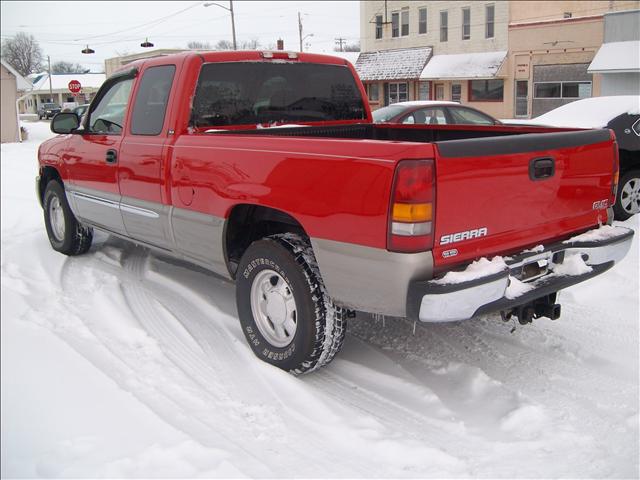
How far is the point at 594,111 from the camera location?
367 inches

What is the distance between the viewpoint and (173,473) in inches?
112

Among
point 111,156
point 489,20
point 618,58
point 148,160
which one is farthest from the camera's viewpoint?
A: point 489,20

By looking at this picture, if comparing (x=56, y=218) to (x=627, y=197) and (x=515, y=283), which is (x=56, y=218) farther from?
(x=627, y=197)

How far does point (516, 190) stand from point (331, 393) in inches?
61.7

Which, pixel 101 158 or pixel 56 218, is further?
pixel 56 218

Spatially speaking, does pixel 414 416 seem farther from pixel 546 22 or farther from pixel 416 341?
pixel 546 22

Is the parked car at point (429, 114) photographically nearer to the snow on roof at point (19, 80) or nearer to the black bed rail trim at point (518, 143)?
the black bed rail trim at point (518, 143)

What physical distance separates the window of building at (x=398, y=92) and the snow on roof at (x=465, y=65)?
101 inches

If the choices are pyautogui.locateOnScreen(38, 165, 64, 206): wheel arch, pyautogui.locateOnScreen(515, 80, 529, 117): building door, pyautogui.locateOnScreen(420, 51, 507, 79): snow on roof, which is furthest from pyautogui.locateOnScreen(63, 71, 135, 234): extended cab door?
pyautogui.locateOnScreen(515, 80, 529, 117): building door

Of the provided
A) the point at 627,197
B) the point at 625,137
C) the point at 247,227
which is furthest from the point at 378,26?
the point at 247,227

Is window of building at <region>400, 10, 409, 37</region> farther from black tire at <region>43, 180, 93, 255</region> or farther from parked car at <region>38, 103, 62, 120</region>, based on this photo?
black tire at <region>43, 180, 93, 255</region>

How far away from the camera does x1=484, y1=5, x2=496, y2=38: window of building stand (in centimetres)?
3189

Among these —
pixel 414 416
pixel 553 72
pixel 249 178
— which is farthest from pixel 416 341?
pixel 553 72

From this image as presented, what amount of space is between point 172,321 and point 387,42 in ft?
115
